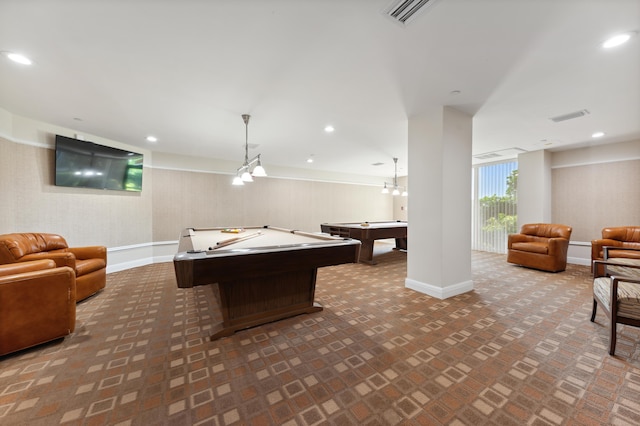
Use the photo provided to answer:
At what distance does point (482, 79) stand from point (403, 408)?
3118 millimetres

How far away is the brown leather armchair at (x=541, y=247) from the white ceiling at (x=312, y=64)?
80.6 inches

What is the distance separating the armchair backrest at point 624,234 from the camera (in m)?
4.44

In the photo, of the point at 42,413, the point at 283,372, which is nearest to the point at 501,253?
the point at 283,372

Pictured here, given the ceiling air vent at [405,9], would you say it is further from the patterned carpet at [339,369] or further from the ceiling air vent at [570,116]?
the ceiling air vent at [570,116]

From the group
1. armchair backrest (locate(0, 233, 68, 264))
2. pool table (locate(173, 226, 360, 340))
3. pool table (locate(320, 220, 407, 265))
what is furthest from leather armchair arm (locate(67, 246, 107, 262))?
pool table (locate(320, 220, 407, 265))

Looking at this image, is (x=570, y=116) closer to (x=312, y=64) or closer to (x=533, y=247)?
(x=533, y=247)

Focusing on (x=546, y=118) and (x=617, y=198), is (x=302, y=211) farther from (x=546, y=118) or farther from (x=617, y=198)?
(x=617, y=198)

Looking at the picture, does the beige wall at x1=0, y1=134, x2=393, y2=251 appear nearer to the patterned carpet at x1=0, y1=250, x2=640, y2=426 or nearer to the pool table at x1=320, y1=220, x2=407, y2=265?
the pool table at x1=320, y1=220, x2=407, y2=265

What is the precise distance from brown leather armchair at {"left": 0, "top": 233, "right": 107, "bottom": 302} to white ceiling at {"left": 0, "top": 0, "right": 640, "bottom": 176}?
5.94ft

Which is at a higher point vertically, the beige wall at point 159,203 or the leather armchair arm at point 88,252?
the beige wall at point 159,203

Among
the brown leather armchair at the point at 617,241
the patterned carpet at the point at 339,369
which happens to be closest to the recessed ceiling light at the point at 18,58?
the patterned carpet at the point at 339,369

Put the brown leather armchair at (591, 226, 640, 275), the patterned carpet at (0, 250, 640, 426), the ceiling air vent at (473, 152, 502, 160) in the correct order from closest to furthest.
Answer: the patterned carpet at (0, 250, 640, 426) → the brown leather armchair at (591, 226, 640, 275) → the ceiling air vent at (473, 152, 502, 160)

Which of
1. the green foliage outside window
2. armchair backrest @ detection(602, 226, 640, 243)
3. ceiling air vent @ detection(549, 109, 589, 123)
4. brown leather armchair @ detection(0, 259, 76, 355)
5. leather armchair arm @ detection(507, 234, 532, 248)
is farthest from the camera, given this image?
the green foliage outside window

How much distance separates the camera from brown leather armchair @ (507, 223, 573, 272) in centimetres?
470
